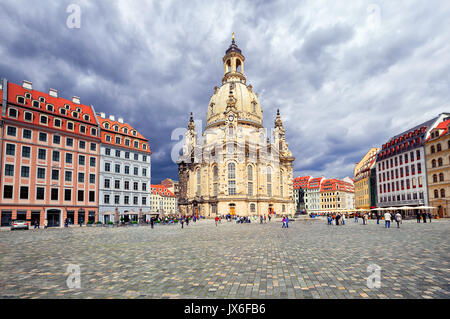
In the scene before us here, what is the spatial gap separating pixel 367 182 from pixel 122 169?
7214cm

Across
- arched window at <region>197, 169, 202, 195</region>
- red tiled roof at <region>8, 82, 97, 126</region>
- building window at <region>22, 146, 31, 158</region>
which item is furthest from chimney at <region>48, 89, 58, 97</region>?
arched window at <region>197, 169, 202, 195</region>

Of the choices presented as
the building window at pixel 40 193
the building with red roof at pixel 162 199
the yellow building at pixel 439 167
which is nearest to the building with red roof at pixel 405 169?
the yellow building at pixel 439 167

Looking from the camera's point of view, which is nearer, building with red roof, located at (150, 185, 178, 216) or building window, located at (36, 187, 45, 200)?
building window, located at (36, 187, 45, 200)

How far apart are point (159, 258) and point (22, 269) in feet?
14.7

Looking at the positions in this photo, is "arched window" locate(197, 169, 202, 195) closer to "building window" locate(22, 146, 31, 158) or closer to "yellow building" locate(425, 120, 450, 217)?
"building window" locate(22, 146, 31, 158)

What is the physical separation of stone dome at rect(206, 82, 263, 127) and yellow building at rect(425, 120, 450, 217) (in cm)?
4650

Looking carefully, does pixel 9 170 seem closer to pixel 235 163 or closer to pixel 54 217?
pixel 54 217

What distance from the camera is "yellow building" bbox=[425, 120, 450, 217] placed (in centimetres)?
5231

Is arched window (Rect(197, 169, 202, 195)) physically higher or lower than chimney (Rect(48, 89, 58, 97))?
lower

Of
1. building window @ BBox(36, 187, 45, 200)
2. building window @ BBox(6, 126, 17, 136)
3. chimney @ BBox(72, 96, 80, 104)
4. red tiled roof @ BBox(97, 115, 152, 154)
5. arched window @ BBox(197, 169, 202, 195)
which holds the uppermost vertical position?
chimney @ BBox(72, 96, 80, 104)

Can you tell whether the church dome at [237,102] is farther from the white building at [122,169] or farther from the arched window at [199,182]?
the white building at [122,169]

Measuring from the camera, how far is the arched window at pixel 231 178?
70.9 m

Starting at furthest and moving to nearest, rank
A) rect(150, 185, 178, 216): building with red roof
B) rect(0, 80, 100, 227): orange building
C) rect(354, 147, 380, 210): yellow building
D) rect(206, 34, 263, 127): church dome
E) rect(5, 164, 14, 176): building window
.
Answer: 1. rect(150, 185, 178, 216): building with red roof
2. rect(206, 34, 263, 127): church dome
3. rect(354, 147, 380, 210): yellow building
4. rect(0, 80, 100, 227): orange building
5. rect(5, 164, 14, 176): building window
